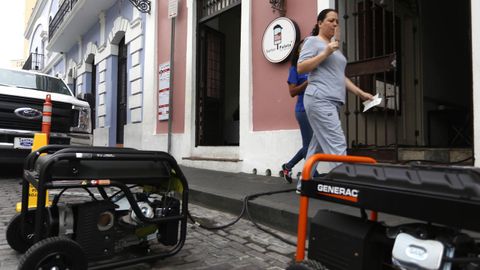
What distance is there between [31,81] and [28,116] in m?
1.54

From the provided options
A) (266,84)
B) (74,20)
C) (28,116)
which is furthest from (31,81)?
(74,20)

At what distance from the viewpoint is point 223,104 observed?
30.8 ft

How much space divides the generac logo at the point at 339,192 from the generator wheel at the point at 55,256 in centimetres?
137

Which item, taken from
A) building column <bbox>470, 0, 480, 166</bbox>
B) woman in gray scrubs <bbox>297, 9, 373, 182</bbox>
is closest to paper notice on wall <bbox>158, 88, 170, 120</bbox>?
woman in gray scrubs <bbox>297, 9, 373, 182</bbox>

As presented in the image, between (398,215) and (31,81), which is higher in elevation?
(31,81)

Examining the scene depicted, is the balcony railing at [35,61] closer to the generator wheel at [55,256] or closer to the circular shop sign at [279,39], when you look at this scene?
the circular shop sign at [279,39]

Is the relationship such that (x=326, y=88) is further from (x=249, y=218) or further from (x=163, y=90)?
(x=163, y=90)

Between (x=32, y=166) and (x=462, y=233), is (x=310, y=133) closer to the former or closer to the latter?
(x=32, y=166)

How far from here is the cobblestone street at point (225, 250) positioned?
2906mm

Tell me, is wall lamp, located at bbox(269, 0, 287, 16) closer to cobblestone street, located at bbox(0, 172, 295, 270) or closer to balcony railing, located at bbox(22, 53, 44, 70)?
cobblestone street, located at bbox(0, 172, 295, 270)

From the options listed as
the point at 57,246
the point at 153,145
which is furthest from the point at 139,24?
the point at 57,246

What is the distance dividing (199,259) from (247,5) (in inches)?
200

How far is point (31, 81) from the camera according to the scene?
8023 millimetres

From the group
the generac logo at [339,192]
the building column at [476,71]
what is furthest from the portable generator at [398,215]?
the building column at [476,71]
